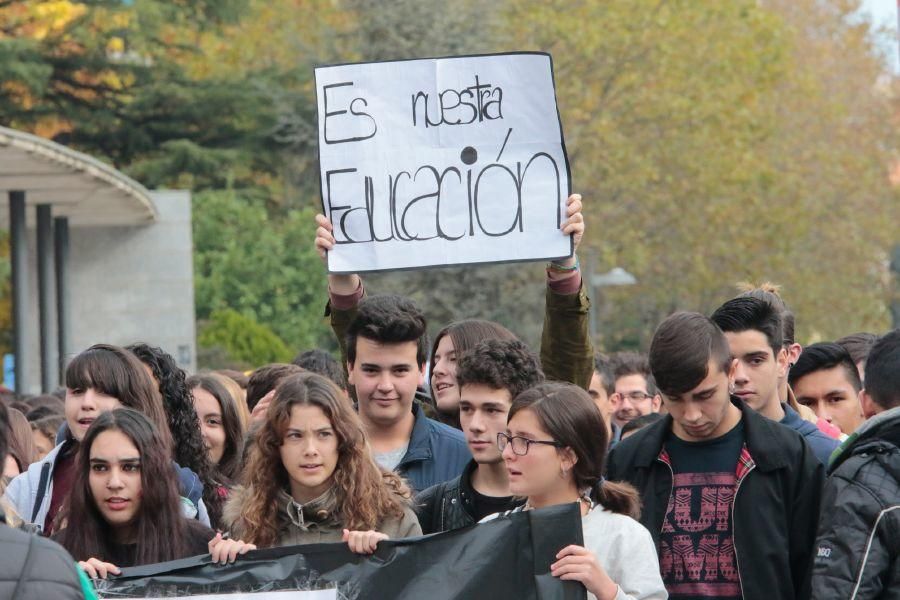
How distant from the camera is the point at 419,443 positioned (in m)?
6.75

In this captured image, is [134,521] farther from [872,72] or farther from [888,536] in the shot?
[872,72]

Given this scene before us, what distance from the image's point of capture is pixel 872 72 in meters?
52.8

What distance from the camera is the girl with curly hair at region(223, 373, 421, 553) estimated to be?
570 cm

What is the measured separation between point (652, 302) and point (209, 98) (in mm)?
11872

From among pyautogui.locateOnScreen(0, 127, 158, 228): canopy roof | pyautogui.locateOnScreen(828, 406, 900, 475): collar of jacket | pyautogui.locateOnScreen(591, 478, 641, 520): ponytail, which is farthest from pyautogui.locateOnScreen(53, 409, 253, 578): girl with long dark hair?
pyautogui.locateOnScreen(0, 127, 158, 228): canopy roof

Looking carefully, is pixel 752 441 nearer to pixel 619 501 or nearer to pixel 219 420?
pixel 619 501

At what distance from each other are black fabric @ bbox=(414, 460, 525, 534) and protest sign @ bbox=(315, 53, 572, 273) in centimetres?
88

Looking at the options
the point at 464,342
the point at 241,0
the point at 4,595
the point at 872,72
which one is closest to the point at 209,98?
the point at 241,0

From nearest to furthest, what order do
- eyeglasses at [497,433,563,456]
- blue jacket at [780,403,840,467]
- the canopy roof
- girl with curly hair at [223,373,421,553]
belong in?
1. eyeglasses at [497,433,563,456]
2. girl with curly hair at [223,373,421,553]
3. blue jacket at [780,403,840,467]
4. the canopy roof

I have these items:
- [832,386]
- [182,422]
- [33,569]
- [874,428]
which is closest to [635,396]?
[832,386]

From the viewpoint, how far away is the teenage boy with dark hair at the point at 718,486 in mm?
5746

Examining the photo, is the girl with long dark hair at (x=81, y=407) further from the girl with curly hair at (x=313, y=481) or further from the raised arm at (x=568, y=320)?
the raised arm at (x=568, y=320)

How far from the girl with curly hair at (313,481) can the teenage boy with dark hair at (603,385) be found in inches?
124

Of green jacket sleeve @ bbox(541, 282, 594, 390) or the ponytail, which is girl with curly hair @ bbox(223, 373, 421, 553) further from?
green jacket sleeve @ bbox(541, 282, 594, 390)
